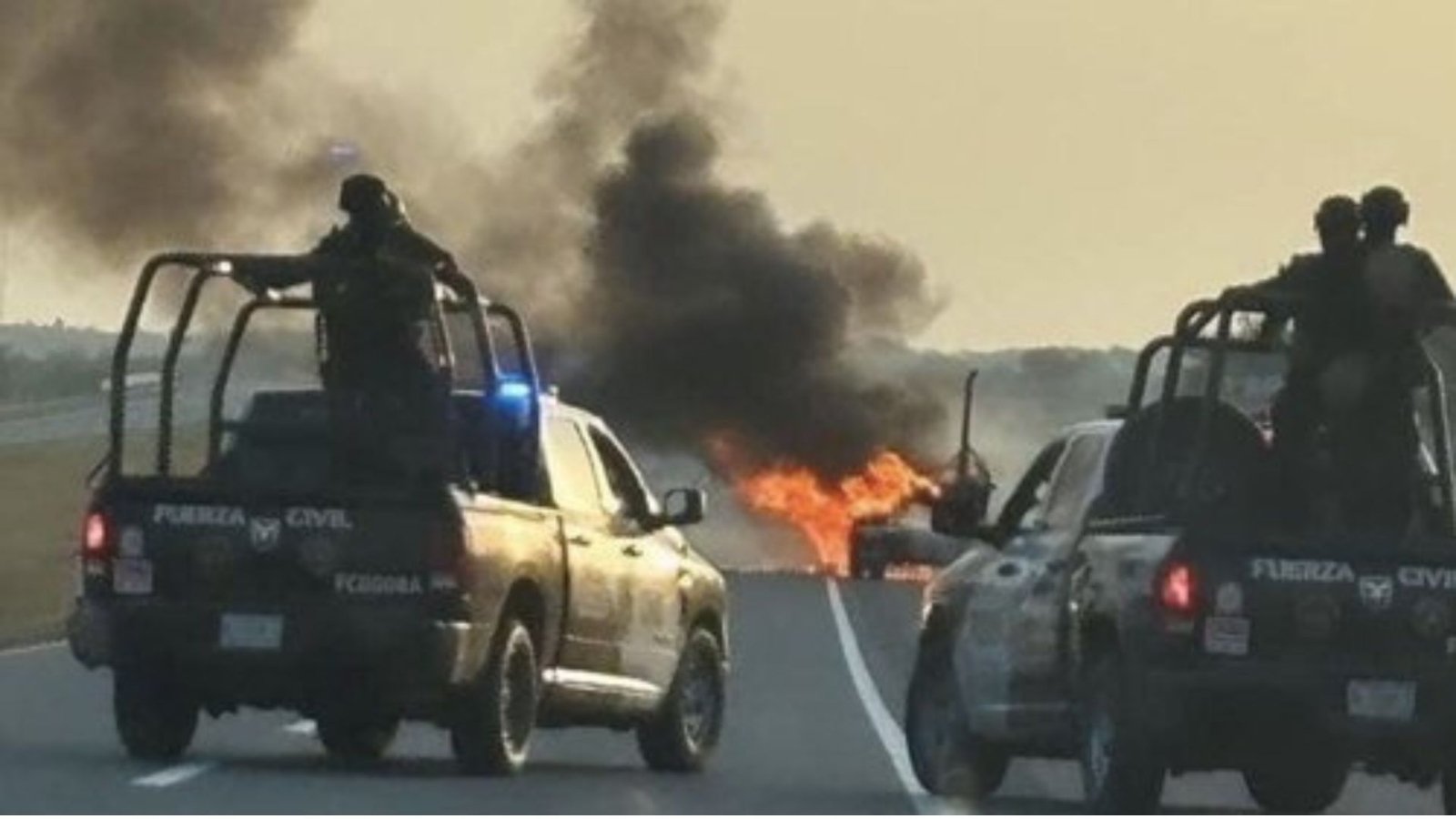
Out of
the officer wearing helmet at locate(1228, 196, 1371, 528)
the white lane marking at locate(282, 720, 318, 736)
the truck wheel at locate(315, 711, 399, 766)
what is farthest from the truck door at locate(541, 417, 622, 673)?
the officer wearing helmet at locate(1228, 196, 1371, 528)

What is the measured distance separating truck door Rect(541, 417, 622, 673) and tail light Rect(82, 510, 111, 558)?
2.22m

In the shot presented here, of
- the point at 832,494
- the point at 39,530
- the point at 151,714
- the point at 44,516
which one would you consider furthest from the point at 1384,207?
the point at 44,516

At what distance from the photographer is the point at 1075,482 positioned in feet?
80.4

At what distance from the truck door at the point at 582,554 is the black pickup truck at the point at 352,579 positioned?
17 mm

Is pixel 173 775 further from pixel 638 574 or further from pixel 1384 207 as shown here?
pixel 1384 207

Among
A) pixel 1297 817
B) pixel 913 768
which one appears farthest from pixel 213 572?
pixel 1297 817

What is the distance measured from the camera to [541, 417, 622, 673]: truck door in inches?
1029

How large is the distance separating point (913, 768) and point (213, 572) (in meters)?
3.69

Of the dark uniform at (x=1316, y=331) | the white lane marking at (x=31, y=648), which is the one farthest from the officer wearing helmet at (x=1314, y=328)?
the white lane marking at (x=31, y=648)

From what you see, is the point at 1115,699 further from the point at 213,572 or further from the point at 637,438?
the point at 637,438

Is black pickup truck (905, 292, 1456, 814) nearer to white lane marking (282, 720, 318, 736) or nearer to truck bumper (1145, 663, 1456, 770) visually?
truck bumper (1145, 663, 1456, 770)

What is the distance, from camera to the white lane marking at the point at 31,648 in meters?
40.9

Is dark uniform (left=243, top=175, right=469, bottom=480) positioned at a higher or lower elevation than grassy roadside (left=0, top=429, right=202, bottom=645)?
lower

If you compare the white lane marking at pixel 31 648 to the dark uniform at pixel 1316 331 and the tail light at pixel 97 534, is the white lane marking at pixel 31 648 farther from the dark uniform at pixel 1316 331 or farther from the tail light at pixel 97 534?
the dark uniform at pixel 1316 331
